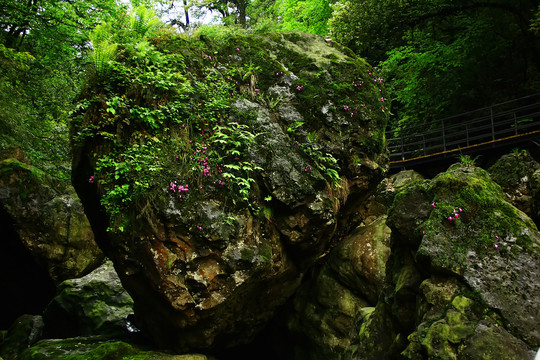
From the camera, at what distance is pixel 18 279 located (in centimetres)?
1183

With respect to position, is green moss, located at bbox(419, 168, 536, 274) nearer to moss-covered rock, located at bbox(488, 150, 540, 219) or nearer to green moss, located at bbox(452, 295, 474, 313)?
green moss, located at bbox(452, 295, 474, 313)

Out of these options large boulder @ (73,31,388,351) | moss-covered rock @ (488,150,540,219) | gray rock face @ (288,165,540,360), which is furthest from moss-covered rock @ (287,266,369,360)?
moss-covered rock @ (488,150,540,219)

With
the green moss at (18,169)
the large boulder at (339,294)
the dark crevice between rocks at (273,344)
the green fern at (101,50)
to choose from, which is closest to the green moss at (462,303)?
the large boulder at (339,294)

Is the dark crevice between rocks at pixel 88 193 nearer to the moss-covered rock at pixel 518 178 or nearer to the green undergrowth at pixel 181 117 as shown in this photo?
the green undergrowth at pixel 181 117

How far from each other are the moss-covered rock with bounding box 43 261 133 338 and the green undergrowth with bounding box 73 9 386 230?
4.51m

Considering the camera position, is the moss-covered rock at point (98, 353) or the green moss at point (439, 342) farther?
the moss-covered rock at point (98, 353)

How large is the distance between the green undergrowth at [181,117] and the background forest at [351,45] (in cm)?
47

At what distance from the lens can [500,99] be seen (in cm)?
1456

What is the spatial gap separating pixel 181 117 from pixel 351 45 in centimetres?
1349

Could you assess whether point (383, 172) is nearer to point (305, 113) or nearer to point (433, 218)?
point (305, 113)

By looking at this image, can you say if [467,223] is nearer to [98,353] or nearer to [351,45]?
[98,353]

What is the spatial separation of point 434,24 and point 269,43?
9.27m

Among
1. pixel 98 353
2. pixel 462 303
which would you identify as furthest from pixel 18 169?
pixel 462 303

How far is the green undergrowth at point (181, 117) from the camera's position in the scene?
17.5 feet
